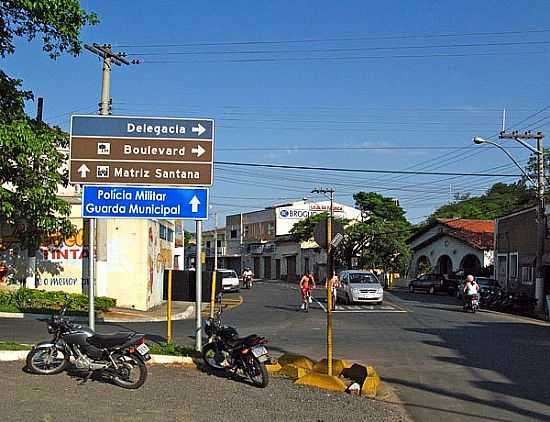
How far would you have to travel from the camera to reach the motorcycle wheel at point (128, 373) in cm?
1141

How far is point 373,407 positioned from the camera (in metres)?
10.6

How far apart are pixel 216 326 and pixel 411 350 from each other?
20.8ft

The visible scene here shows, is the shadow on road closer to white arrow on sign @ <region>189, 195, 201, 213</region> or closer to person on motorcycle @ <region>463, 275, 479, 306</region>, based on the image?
white arrow on sign @ <region>189, 195, 201, 213</region>

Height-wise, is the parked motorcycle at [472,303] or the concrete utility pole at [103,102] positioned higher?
the concrete utility pole at [103,102]

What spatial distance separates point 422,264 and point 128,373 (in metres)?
58.9

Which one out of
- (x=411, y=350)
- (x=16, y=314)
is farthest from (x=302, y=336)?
(x=16, y=314)

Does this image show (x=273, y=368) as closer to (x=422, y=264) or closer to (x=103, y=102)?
(x=103, y=102)

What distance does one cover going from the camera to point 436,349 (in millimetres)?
17844

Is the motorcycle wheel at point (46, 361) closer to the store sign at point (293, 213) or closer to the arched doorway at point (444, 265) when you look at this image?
the arched doorway at point (444, 265)

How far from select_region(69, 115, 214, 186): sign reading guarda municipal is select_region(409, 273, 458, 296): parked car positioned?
38.8 meters

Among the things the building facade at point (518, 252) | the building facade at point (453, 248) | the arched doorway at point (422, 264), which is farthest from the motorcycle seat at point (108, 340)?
the arched doorway at point (422, 264)

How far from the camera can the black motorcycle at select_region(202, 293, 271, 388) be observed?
11.9 m

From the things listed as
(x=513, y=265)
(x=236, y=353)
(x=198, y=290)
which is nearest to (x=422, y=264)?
(x=513, y=265)

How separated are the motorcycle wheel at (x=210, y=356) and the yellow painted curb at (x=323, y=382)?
Result: 1.60m
